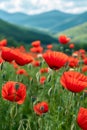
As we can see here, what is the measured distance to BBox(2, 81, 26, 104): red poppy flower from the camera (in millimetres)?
3272

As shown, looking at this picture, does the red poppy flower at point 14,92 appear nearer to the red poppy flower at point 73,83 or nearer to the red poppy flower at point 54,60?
the red poppy flower at point 54,60

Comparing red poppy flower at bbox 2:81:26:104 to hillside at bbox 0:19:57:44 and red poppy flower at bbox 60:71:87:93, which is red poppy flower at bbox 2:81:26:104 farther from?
hillside at bbox 0:19:57:44

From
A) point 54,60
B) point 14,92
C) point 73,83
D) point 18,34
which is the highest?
point 18,34

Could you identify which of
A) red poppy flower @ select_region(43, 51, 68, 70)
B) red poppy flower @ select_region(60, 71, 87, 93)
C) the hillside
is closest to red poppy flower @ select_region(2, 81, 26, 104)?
red poppy flower @ select_region(43, 51, 68, 70)

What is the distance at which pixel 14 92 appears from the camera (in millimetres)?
3371

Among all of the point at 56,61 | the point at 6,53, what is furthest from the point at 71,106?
the point at 6,53

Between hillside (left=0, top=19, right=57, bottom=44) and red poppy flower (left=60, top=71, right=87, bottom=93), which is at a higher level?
hillside (left=0, top=19, right=57, bottom=44)

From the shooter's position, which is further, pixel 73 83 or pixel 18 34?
pixel 18 34

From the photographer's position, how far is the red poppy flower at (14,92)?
3272 mm

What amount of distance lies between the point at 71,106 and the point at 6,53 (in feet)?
2.78

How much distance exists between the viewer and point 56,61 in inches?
132

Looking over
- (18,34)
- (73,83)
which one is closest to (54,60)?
(73,83)

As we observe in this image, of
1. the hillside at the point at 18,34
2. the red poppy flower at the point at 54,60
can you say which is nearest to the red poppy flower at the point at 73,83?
the red poppy flower at the point at 54,60

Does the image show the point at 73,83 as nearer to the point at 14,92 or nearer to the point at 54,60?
the point at 54,60
